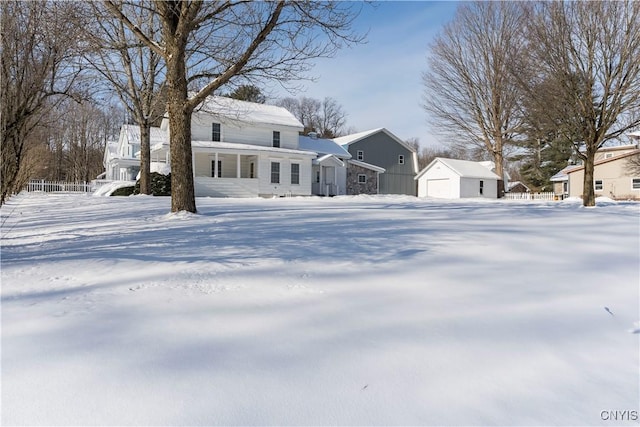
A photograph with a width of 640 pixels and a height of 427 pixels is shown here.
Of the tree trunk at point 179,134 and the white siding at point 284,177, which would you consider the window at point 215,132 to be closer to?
the white siding at point 284,177

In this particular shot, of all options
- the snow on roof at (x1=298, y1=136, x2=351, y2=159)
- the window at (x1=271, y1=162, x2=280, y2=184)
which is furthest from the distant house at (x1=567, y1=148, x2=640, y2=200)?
the window at (x1=271, y1=162, x2=280, y2=184)

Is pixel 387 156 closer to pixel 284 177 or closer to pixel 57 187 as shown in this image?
pixel 284 177

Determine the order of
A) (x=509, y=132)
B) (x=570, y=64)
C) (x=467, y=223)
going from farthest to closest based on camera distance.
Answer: (x=509, y=132)
(x=570, y=64)
(x=467, y=223)

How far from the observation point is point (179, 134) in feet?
24.9

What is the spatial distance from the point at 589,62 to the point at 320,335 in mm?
14995

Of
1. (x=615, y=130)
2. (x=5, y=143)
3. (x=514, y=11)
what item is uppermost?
(x=514, y=11)

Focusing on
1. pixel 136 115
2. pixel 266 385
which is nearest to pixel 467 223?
pixel 266 385

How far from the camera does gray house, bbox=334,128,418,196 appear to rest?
29547mm

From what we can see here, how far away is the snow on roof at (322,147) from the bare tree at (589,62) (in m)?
14.0

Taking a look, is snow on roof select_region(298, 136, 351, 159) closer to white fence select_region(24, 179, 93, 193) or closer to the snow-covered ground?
white fence select_region(24, 179, 93, 193)

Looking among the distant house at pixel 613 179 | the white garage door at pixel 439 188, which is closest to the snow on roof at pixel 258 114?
the white garage door at pixel 439 188

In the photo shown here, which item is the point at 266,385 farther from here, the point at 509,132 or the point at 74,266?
the point at 509,132

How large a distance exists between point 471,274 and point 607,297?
1.00 m

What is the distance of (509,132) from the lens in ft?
84.8
